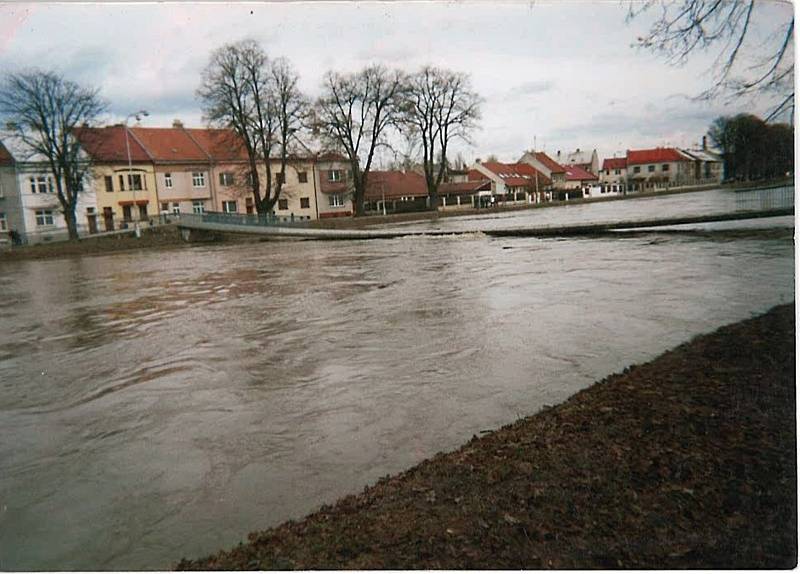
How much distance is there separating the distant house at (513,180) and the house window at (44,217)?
1783 inches

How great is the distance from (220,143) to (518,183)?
1752 inches

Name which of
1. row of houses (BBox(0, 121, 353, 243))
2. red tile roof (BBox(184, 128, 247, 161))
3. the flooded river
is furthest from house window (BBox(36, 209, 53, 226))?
the flooded river

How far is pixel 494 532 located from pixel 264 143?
1373 inches

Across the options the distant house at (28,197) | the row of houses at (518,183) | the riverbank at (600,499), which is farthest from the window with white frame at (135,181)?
the riverbank at (600,499)

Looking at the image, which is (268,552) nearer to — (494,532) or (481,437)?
(494,532)

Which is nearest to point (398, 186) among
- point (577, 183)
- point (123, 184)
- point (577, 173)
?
point (123, 184)

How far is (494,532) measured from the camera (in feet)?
9.53

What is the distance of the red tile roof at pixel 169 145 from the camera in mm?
46250

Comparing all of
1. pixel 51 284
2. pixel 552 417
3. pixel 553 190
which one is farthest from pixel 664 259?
pixel 553 190

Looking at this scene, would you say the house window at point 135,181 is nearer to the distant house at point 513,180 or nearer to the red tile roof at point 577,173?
the distant house at point 513,180

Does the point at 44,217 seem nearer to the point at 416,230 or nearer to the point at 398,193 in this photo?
the point at 416,230

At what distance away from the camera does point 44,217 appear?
95.4 feet

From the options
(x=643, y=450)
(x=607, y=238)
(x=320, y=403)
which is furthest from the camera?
(x=607, y=238)

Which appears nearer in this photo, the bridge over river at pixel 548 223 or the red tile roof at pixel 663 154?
the red tile roof at pixel 663 154
